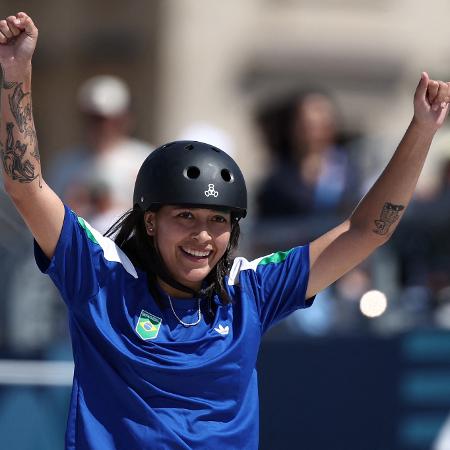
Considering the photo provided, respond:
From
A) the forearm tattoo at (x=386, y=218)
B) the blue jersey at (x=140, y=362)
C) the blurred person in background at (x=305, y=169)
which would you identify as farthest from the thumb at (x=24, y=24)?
the blurred person in background at (x=305, y=169)

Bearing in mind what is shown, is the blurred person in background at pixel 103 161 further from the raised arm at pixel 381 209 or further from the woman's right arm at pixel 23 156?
the woman's right arm at pixel 23 156

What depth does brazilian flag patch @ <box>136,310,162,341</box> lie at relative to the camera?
189 inches

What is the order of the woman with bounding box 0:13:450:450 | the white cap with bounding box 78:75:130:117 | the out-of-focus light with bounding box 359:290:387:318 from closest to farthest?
the woman with bounding box 0:13:450:450 → the out-of-focus light with bounding box 359:290:387:318 → the white cap with bounding box 78:75:130:117

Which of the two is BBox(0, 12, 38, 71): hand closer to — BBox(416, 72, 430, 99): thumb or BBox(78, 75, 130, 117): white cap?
BBox(416, 72, 430, 99): thumb

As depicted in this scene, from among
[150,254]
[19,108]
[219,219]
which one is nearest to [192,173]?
[219,219]

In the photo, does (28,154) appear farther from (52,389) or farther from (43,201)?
(52,389)

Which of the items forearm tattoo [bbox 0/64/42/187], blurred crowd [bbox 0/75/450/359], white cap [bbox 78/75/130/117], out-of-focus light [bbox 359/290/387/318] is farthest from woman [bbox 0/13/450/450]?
white cap [bbox 78/75/130/117]

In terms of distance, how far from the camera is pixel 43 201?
4637 mm

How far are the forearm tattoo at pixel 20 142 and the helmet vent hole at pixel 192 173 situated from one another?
0.59 m

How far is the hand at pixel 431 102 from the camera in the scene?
198 inches

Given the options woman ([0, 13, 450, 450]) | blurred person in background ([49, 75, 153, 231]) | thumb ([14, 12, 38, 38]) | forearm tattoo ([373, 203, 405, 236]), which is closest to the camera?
thumb ([14, 12, 38, 38])

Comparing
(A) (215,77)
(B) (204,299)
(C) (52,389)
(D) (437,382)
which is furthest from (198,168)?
(A) (215,77)

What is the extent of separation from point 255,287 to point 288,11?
14.3 m

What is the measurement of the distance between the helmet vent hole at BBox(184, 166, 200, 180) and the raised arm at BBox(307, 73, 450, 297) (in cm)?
57
